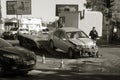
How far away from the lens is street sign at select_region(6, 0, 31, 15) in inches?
2426

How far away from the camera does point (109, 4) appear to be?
93.5 feet

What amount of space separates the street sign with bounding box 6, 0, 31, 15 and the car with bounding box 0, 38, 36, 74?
49.1 meters

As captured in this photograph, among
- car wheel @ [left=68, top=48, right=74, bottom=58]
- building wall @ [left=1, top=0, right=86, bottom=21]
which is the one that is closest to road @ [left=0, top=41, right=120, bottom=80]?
car wheel @ [left=68, top=48, right=74, bottom=58]

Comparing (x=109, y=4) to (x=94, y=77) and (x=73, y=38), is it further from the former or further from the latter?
(x=94, y=77)

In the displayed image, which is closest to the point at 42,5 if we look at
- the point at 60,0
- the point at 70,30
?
the point at 60,0

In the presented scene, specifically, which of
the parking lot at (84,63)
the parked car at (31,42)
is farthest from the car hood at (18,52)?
the parked car at (31,42)

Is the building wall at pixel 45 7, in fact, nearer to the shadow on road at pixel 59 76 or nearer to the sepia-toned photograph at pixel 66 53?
the sepia-toned photograph at pixel 66 53

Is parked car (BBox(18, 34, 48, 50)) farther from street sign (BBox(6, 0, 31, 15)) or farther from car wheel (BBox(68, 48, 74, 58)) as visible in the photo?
street sign (BBox(6, 0, 31, 15))

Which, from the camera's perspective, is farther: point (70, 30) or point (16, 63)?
point (70, 30)

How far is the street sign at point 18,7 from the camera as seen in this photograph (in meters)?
61.6

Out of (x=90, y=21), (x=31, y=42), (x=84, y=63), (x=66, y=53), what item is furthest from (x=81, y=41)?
(x=90, y=21)

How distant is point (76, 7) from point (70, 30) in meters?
41.5

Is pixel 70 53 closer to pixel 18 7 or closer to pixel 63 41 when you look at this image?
pixel 63 41

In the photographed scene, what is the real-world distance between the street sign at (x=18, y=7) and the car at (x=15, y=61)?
161ft
